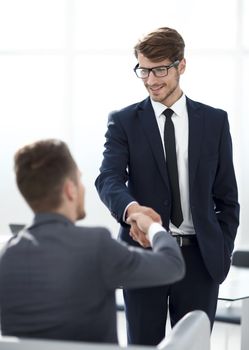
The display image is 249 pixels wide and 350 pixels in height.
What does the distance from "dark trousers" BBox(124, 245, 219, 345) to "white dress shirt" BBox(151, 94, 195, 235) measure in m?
0.08

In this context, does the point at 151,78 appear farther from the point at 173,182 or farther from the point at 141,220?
the point at 141,220

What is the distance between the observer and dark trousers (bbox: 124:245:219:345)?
2.77 m

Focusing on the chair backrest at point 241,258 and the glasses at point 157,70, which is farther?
the chair backrest at point 241,258

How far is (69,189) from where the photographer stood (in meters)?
1.82

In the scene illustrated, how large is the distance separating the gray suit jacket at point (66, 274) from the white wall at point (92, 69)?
476cm

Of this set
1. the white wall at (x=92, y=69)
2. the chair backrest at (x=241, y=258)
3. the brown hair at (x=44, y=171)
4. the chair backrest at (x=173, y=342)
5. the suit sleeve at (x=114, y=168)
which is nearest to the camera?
the chair backrest at (x=173, y=342)

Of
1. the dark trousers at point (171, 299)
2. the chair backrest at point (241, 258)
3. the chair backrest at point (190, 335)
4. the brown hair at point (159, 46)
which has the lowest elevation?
the chair backrest at point (241, 258)

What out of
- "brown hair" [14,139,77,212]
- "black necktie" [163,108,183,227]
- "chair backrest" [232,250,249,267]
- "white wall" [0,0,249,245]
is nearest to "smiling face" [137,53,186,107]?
"black necktie" [163,108,183,227]

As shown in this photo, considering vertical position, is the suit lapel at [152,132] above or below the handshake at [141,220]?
above

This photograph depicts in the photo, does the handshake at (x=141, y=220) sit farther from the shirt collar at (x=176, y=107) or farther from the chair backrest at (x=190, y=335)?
the shirt collar at (x=176, y=107)

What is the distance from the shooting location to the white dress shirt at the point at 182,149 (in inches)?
109

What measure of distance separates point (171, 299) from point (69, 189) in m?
1.10

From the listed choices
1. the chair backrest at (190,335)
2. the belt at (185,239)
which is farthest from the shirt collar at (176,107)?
the chair backrest at (190,335)

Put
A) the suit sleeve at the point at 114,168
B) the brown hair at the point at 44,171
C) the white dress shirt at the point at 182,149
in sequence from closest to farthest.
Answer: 1. the brown hair at the point at 44,171
2. the suit sleeve at the point at 114,168
3. the white dress shirt at the point at 182,149
